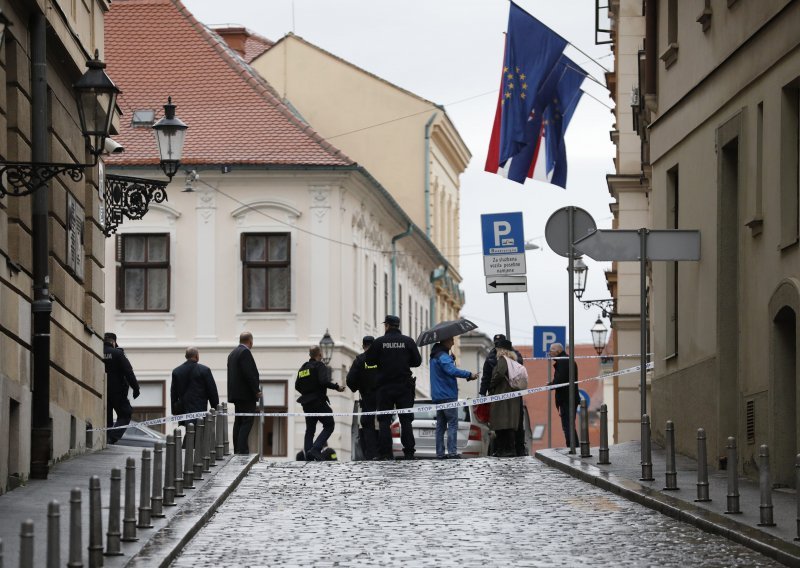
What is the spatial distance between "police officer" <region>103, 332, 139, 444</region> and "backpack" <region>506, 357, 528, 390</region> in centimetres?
620

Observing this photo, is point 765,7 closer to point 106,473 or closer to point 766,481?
point 766,481

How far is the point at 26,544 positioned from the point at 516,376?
49.8 ft

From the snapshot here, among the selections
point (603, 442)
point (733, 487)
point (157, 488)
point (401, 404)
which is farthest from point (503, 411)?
point (157, 488)

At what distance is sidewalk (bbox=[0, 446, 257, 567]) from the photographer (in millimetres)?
13633

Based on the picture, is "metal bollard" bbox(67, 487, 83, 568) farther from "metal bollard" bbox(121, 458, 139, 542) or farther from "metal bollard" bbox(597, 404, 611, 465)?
"metal bollard" bbox(597, 404, 611, 465)

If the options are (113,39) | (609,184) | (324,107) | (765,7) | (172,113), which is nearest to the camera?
(765,7)

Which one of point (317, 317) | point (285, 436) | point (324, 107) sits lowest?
point (285, 436)

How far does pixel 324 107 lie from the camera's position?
64188mm

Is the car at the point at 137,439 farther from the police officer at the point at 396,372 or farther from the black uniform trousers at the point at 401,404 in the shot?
the police officer at the point at 396,372

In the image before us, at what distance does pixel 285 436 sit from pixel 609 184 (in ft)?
36.1

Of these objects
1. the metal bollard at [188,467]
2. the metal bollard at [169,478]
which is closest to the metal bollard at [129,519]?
the metal bollard at [169,478]

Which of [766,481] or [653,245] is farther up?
[653,245]

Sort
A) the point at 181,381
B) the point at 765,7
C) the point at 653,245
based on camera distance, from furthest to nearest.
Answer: the point at 181,381
the point at 653,245
the point at 765,7

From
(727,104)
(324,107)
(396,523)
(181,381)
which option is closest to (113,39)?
(324,107)
